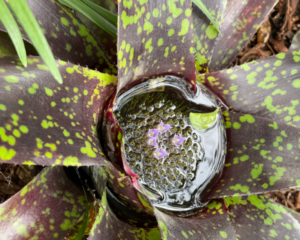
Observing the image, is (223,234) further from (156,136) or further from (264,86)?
(264,86)

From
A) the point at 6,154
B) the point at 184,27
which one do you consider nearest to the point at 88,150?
the point at 6,154

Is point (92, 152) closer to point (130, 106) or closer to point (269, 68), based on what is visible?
point (130, 106)

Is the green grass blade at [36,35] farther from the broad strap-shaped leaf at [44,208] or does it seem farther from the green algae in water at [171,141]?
the broad strap-shaped leaf at [44,208]

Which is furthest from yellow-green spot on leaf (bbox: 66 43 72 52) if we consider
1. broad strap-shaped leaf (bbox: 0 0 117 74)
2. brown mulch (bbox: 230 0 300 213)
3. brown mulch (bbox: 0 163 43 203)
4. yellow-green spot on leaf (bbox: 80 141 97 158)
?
brown mulch (bbox: 230 0 300 213)

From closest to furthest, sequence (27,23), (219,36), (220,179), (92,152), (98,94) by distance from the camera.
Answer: (27,23)
(92,152)
(98,94)
(220,179)
(219,36)

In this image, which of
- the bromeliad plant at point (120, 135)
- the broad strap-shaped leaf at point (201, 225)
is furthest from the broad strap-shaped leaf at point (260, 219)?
the broad strap-shaped leaf at point (201, 225)

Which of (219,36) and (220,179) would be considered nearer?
(220,179)

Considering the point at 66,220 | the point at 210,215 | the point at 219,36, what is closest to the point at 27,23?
the point at 66,220
